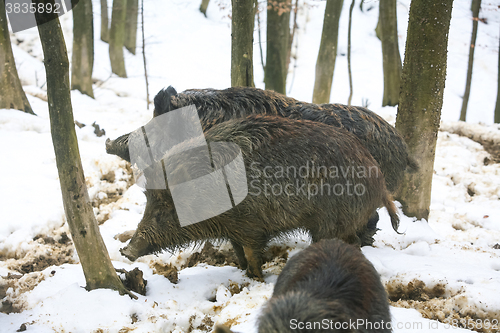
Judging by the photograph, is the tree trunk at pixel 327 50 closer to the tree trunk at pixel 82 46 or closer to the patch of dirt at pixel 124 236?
the tree trunk at pixel 82 46

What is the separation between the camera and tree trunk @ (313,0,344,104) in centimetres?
1073

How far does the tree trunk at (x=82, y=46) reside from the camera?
11352mm

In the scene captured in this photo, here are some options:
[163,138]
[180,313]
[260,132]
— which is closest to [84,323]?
[180,313]

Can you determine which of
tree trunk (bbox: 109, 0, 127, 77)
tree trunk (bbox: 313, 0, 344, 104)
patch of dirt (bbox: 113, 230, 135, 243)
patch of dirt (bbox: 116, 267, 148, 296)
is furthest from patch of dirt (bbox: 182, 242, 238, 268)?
tree trunk (bbox: 109, 0, 127, 77)

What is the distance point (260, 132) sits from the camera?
3893 millimetres

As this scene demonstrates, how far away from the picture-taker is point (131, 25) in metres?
18.1

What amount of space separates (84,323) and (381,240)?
358 cm

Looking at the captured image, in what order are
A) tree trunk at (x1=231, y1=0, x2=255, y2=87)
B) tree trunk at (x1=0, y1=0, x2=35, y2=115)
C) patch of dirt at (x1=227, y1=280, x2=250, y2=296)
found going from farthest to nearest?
tree trunk at (x1=0, y1=0, x2=35, y2=115)
tree trunk at (x1=231, y1=0, x2=255, y2=87)
patch of dirt at (x1=227, y1=280, x2=250, y2=296)

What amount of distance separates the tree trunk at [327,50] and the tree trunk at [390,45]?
1.36 m

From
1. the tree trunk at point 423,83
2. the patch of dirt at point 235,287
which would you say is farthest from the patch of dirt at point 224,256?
the tree trunk at point 423,83

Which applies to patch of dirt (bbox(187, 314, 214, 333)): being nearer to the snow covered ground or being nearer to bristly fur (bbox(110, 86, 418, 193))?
the snow covered ground

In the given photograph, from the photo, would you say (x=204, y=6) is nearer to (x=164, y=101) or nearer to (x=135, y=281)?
(x=164, y=101)

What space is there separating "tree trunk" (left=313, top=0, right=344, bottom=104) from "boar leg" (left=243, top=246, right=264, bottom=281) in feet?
26.4

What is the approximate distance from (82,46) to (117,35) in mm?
3542
